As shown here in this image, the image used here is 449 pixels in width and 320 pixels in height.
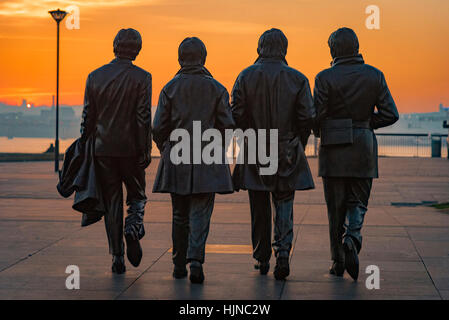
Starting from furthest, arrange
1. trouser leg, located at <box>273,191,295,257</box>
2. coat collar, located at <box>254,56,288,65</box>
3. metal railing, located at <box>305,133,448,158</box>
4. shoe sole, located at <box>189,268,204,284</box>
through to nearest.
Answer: metal railing, located at <box>305,133,448,158</box>, coat collar, located at <box>254,56,288,65</box>, trouser leg, located at <box>273,191,295,257</box>, shoe sole, located at <box>189,268,204,284</box>

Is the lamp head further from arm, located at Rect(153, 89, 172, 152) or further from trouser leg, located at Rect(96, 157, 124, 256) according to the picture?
arm, located at Rect(153, 89, 172, 152)

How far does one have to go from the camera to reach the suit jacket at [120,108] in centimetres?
688

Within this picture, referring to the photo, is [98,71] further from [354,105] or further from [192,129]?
[354,105]

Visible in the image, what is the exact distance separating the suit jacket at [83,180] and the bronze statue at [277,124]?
1272 mm

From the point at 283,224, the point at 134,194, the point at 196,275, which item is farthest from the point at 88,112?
the point at 283,224

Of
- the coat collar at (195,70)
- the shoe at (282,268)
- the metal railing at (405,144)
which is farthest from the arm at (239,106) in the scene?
the metal railing at (405,144)

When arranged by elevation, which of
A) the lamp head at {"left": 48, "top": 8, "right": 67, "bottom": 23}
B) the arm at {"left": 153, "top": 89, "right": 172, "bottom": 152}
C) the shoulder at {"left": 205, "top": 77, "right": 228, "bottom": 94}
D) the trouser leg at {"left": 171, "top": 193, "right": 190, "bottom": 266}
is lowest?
the trouser leg at {"left": 171, "top": 193, "right": 190, "bottom": 266}

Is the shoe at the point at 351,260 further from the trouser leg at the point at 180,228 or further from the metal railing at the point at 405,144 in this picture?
the metal railing at the point at 405,144

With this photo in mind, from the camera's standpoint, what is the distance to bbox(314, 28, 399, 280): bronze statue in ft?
22.6

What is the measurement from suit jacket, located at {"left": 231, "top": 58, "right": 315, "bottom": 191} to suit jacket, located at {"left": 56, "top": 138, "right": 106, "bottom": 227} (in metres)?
1.32

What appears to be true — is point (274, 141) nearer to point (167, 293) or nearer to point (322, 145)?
point (322, 145)

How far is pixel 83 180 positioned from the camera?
7082 millimetres

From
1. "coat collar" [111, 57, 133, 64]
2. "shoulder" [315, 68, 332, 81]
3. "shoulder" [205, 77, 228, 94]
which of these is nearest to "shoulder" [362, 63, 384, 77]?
"shoulder" [315, 68, 332, 81]
